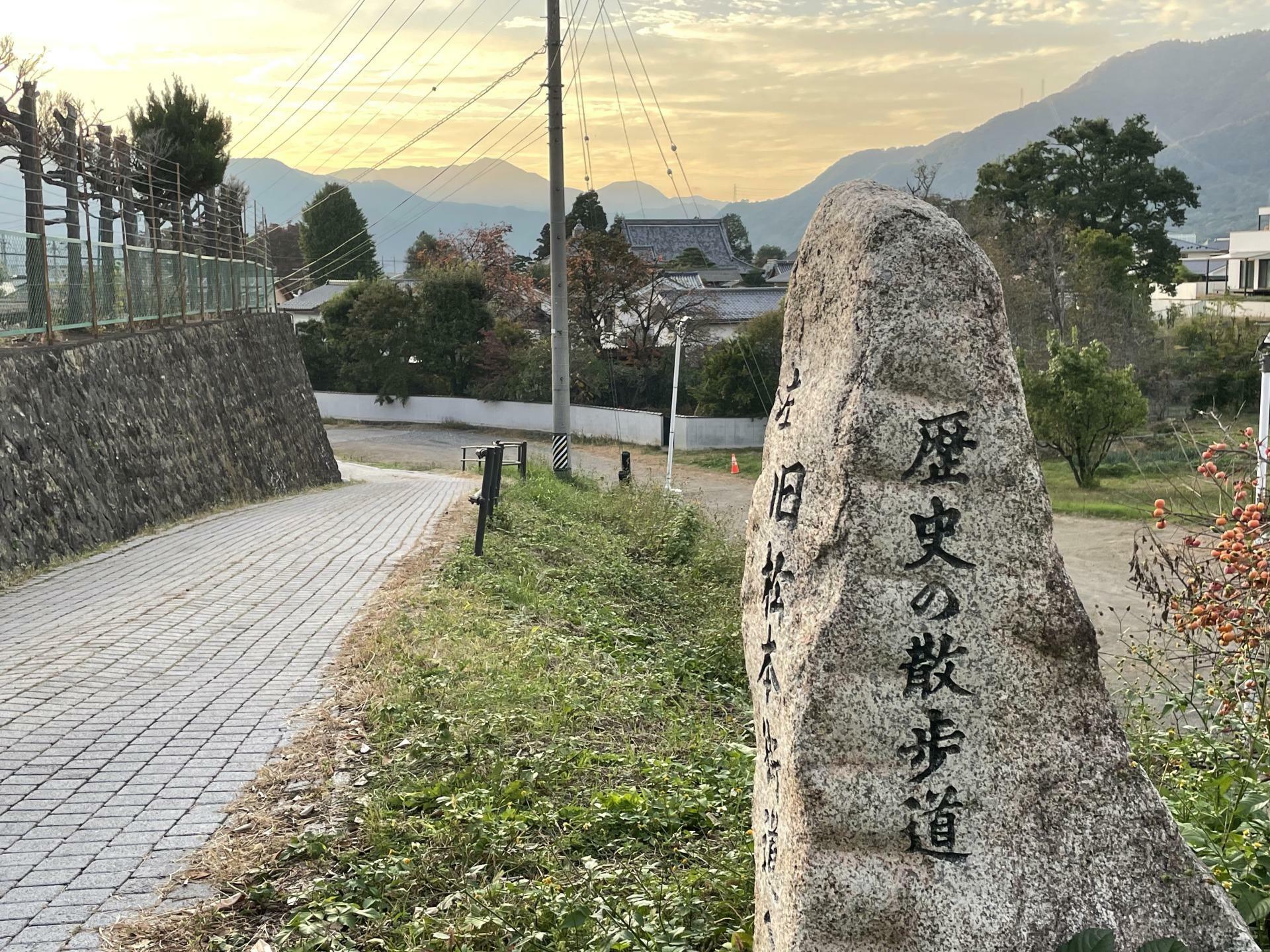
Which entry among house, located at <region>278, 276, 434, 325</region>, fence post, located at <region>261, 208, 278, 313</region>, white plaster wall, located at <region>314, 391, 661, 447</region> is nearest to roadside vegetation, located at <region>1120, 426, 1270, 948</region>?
fence post, located at <region>261, 208, 278, 313</region>

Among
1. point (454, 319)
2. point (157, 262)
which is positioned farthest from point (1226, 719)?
point (454, 319)

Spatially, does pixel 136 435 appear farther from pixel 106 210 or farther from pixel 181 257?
pixel 106 210

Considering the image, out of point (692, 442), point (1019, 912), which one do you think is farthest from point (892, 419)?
point (692, 442)

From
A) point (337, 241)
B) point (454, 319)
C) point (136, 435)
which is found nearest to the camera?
point (136, 435)

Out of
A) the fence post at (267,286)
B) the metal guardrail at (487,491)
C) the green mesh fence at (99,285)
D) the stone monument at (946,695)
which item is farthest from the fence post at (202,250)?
the stone monument at (946,695)

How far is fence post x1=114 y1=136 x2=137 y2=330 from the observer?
636 inches

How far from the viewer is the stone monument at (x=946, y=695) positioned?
292cm

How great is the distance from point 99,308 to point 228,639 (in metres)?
8.64

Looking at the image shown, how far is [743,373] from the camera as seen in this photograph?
1336 inches

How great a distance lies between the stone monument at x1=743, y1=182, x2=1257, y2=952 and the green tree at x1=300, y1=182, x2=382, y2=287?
54649mm

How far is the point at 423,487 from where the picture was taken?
840 inches

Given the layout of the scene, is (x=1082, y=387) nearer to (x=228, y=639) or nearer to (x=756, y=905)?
(x=228, y=639)

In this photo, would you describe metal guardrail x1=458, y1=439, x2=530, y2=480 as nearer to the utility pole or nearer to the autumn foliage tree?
the utility pole

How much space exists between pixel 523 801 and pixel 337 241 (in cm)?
5556
